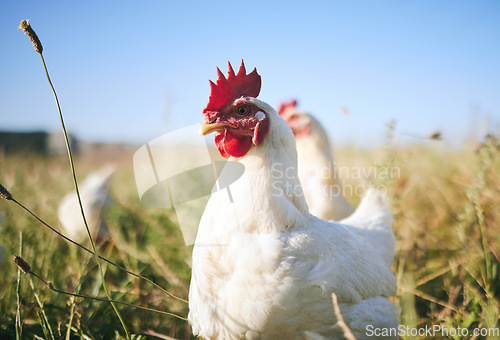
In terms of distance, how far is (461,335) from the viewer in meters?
2.08

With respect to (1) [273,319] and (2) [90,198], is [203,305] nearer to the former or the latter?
(1) [273,319]

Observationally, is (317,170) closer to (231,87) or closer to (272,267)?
(231,87)

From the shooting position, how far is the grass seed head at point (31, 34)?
1.20 m

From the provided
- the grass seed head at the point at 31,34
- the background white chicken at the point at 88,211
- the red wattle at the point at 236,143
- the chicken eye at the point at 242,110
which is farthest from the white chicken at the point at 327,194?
the background white chicken at the point at 88,211

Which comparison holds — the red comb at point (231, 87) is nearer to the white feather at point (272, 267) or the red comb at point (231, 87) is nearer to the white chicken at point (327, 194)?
the white feather at point (272, 267)

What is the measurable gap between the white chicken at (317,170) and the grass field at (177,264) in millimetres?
439

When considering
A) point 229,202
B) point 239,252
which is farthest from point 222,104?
Result: point 239,252

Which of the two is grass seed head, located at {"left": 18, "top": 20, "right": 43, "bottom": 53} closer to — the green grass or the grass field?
the grass field

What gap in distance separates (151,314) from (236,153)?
6.12ft

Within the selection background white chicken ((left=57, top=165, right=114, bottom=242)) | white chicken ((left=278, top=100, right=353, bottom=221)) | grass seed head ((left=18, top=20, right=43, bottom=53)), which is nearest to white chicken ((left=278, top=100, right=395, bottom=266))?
white chicken ((left=278, top=100, right=353, bottom=221))

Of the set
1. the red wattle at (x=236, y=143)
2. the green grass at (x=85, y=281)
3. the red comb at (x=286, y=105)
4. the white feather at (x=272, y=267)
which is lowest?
the green grass at (x=85, y=281)

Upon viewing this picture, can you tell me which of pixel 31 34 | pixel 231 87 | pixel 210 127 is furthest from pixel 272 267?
pixel 31 34

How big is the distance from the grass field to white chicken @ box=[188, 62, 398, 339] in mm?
433

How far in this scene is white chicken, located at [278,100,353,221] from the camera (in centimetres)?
351
